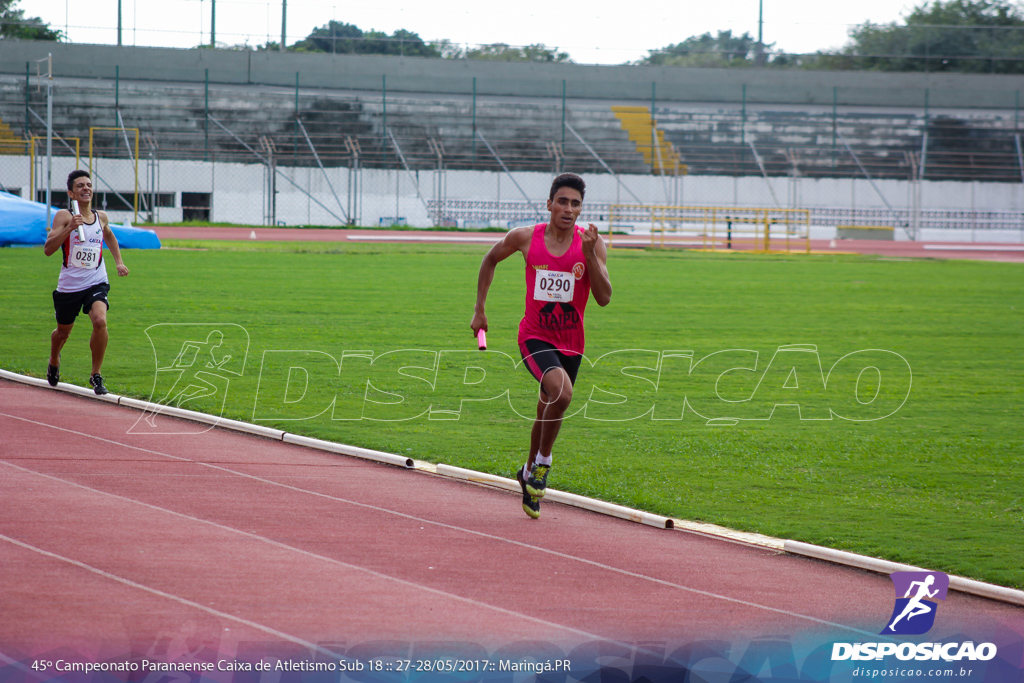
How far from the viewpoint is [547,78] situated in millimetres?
56750

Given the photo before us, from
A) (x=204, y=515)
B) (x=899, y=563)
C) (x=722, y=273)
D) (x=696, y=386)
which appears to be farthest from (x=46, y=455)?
(x=722, y=273)

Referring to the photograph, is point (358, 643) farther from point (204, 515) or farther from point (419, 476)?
point (419, 476)

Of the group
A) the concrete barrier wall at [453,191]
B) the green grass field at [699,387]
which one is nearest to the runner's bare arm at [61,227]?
the green grass field at [699,387]

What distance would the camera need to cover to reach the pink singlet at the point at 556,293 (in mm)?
6199

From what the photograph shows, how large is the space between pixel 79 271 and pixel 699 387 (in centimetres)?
618

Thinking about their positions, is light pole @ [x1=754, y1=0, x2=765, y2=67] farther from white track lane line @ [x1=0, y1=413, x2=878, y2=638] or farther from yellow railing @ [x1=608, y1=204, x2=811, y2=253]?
white track lane line @ [x1=0, y1=413, x2=878, y2=638]

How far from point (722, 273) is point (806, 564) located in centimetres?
2028

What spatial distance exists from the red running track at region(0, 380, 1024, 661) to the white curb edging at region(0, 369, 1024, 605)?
8cm

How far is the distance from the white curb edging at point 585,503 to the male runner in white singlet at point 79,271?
1.49ft

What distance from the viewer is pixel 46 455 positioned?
702 cm

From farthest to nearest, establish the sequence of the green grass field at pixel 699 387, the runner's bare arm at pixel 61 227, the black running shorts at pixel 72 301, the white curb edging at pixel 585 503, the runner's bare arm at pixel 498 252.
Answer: the black running shorts at pixel 72 301 → the runner's bare arm at pixel 61 227 → the green grass field at pixel 699 387 → the runner's bare arm at pixel 498 252 → the white curb edging at pixel 585 503

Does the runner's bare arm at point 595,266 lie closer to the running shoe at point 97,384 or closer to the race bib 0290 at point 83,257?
the running shoe at point 97,384

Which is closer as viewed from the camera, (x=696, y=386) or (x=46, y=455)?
(x=46, y=455)

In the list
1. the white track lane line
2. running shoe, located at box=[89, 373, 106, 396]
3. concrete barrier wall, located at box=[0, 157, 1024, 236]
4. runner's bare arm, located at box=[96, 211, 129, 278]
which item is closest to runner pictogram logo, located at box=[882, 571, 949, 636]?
the white track lane line
